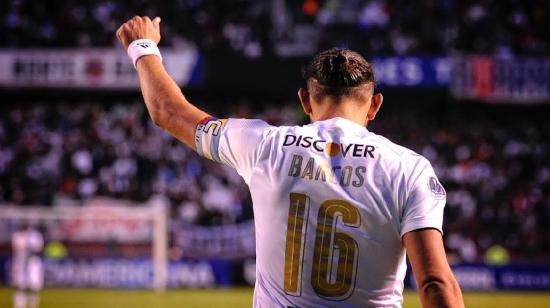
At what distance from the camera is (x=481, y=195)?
1134 inches

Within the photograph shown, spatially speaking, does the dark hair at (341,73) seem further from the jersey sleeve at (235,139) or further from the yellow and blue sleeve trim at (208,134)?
the yellow and blue sleeve trim at (208,134)

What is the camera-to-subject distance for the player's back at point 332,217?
10.4 feet

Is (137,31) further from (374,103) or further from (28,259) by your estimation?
(28,259)

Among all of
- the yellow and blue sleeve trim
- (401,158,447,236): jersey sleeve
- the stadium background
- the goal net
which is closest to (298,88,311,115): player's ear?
the yellow and blue sleeve trim

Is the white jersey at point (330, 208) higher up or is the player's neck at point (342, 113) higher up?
the player's neck at point (342, 113)

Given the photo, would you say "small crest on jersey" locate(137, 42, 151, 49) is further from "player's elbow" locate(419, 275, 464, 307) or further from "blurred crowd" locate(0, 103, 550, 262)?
"blurred crowd" locate(0, 103, 550, 262)

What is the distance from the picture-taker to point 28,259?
22.6m

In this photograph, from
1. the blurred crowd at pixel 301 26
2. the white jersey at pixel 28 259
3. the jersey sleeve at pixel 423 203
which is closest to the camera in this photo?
the jersey sleeve at pixel 423 203

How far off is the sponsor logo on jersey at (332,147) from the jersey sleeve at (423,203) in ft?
0.59

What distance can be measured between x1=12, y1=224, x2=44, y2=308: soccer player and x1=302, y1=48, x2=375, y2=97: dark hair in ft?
59.4

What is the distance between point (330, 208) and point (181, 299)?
1975 cm

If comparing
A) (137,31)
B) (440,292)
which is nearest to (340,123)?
(440,292)

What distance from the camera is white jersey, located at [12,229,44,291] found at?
21645 millimetres

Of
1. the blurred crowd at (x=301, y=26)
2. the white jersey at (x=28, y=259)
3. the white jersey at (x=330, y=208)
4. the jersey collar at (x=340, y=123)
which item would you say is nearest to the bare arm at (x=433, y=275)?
the white jersey at (x=330, y=208)
